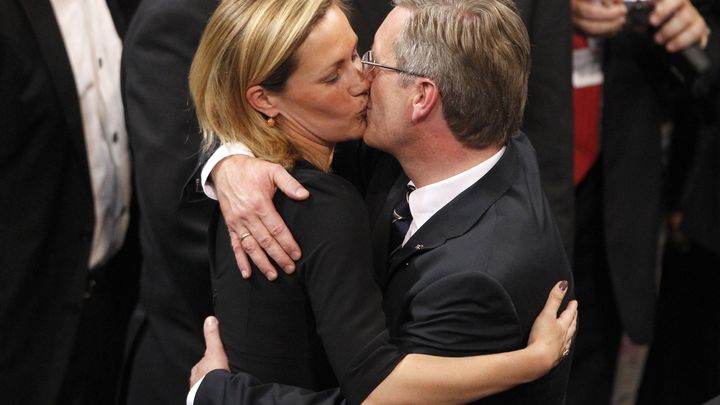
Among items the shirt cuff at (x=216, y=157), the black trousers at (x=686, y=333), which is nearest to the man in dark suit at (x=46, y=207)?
the shirt cuff at (x=216, y=157)

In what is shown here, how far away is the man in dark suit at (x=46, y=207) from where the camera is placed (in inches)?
98.6

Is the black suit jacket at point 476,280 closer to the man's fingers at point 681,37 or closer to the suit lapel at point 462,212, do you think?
the suit lapel at point 462,212

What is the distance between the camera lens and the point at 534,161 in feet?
6.63

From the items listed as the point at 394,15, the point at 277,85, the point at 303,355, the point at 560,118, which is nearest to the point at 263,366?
the point at 303,355

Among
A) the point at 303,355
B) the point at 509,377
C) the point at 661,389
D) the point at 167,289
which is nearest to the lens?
the point at 509,377

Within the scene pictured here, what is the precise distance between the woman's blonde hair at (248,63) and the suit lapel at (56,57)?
64 cm

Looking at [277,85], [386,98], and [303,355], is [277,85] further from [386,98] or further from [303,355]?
[303,355]

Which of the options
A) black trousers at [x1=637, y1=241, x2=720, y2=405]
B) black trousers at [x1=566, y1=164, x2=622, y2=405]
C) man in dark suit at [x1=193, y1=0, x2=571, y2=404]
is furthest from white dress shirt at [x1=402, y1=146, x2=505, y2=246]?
black trousers at [x1=637, y1=241, x2=720, y2=405]

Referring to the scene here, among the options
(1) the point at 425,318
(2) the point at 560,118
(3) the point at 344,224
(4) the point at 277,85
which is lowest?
(2) the point at 560,118

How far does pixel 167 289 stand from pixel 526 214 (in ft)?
2.97

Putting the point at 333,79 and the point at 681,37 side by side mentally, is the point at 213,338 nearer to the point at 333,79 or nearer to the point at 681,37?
the point at 333,79

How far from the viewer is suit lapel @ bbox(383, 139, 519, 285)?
1.86 meters

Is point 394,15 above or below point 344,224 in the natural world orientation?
above

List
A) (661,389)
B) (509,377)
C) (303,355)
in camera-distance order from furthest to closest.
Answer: (661,389)
(303,355)
(509,377)
